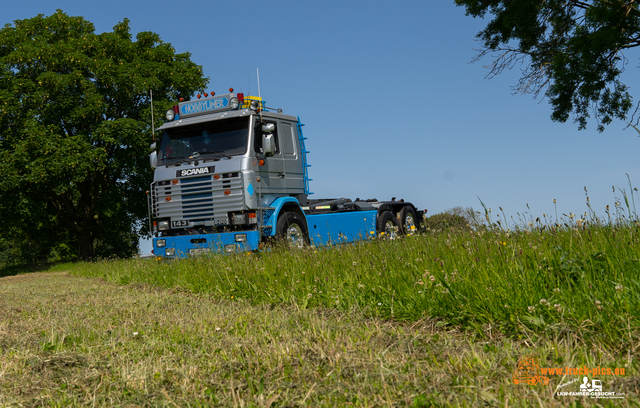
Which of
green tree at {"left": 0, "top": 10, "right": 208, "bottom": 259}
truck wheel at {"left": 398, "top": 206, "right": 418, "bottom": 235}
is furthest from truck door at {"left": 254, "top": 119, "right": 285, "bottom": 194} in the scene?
green tree at {"left": 0, "top": 10, "right": 208, "bottom": 259}

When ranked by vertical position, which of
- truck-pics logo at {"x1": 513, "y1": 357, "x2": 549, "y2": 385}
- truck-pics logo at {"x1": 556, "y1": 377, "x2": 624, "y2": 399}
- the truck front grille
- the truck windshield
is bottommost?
truck-pics logo at {"x1": 556, "y1": 377, "x2": 624, "y2": 399}

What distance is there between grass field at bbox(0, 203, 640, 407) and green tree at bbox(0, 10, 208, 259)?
49.2 ft

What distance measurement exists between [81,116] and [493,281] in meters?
20.2

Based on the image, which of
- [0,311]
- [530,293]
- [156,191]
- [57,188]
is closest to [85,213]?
[57,188]

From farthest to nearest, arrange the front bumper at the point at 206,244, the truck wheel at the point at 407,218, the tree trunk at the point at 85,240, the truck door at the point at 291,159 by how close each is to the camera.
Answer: the tree trunk at the point at 85,240, the truck wheel at the point at 407,218, the truck door at the point at 291,159, the front bumper at the point at 206,244

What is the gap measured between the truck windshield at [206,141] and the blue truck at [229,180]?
0.02m

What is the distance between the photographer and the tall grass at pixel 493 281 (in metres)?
3.55

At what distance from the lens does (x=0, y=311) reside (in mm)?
6746

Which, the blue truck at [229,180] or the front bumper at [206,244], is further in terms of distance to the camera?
the blue truck at [229,180]

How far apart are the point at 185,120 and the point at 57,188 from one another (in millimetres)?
11182

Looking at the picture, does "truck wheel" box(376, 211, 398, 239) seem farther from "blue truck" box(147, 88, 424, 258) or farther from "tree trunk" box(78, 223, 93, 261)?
"tree trunk" box(78, 223, 93, 261)

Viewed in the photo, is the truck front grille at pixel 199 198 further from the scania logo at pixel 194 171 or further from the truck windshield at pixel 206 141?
the truck windshield at pixel 206 141

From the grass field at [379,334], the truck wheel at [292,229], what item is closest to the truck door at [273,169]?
the truck wheel at [292,229]

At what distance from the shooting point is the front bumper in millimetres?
10047
